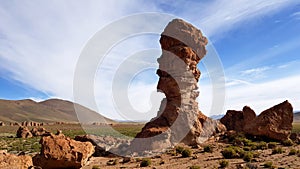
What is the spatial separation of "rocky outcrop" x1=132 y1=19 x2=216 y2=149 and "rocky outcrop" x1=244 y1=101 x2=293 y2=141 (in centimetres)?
543

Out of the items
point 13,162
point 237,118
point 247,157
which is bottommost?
point 247,157

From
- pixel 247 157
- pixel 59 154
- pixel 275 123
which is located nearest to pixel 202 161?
pixel 247 157

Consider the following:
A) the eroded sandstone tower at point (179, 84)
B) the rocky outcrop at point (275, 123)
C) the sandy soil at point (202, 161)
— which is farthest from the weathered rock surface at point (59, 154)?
the rocky outcrop at point (275, 123)

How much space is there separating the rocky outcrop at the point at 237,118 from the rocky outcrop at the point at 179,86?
7.28 m

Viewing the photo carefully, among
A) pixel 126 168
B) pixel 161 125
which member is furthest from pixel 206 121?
pixel 126 168

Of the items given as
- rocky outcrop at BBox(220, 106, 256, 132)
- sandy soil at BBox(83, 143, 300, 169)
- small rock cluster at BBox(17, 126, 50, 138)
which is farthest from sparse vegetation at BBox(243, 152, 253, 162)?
small rock cluster at BBox(17, 126, 50, 138)

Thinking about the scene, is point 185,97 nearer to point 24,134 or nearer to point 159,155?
point 159,155

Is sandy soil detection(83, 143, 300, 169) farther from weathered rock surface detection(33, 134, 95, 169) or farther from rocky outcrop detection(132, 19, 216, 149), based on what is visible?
rocky outcrop detection(132, 19, 216, 149)

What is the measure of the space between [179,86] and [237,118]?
13.4m

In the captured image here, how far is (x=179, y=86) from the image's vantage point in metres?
26.8

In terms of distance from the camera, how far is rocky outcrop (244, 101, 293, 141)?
27.2 m

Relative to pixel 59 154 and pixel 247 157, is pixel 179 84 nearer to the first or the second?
pixel 247 157

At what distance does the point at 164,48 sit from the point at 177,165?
13.9 m

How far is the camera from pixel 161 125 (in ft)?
82.8
